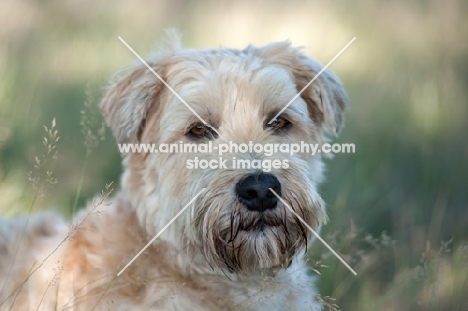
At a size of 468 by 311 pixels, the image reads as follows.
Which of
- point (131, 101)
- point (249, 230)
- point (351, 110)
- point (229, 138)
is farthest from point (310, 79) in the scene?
point (351, 110)

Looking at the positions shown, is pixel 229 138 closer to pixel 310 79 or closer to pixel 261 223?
pixel 261 223

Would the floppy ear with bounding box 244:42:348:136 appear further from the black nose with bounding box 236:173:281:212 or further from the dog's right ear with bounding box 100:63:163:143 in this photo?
the black nose with bounding box 236:173:281:212

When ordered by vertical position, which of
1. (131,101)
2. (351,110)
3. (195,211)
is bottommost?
(351,110)

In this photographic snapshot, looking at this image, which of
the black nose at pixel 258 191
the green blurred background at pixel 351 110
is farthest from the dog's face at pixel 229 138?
the green blurred background at pixel 351 110

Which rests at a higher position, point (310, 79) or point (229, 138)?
point (310, 79)

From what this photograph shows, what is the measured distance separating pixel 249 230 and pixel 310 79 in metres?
1.11

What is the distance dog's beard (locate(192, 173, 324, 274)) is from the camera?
3.13m

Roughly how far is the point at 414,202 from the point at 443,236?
46 cm

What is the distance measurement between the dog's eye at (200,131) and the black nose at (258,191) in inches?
23.3

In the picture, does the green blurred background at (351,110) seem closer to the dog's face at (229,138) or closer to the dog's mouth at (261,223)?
the dog's face at (229,138)

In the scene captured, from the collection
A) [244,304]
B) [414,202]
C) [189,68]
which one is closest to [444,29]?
[414,202]

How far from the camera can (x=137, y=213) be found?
363 cm

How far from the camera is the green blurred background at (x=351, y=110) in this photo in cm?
434

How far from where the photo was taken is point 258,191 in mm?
3057
